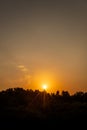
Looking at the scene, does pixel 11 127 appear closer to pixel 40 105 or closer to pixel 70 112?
pixel 70 112

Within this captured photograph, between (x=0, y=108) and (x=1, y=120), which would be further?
(x=0, y=108)

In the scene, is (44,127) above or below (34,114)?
below

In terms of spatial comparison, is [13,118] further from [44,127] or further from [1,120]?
[44,127]

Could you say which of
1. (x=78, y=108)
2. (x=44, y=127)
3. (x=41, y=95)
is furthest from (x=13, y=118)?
(x=41, y=95)

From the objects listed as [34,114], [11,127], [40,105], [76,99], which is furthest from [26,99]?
[11,127]

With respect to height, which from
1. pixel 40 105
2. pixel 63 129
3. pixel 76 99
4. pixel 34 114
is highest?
pixel 76 99

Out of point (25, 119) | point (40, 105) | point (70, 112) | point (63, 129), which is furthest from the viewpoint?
point (40, 105)

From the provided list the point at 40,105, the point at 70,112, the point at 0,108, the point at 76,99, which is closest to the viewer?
the point at 70,112

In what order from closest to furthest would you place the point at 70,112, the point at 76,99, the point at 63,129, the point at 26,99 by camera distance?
1. the point at 63,129
2. the point at 70,112
3. the point at 26,99
4. the point at 76,99

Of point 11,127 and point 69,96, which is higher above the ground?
point 69,96

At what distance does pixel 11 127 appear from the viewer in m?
62.8

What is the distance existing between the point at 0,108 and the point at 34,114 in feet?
38.4

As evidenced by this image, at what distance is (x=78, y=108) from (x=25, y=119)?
16237 millimetres

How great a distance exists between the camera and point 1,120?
65.2 meters
